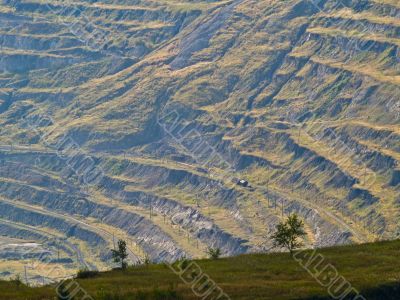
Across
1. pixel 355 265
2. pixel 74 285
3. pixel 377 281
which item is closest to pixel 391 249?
pixel 355 265

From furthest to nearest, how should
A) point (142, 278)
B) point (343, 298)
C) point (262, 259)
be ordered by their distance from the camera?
point (262, 259) → point (142, 278) → point (343, 298)

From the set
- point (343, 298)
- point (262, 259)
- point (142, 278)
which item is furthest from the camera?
point (262, 259)

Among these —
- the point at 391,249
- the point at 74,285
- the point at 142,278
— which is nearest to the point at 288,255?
the point at 391,249

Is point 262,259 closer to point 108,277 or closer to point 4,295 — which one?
point 108,277

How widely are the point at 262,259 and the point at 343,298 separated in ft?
109

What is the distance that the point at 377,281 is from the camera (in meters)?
153

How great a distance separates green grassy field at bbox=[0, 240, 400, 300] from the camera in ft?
488

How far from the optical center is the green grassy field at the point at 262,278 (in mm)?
148875

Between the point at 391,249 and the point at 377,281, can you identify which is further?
the point at 391,249

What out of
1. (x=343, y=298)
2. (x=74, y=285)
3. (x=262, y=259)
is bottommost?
(x=343, y=298)

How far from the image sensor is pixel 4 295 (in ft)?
498

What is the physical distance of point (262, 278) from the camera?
16100cm

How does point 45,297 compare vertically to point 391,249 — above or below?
below

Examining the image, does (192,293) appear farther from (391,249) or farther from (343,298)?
(391,249)
